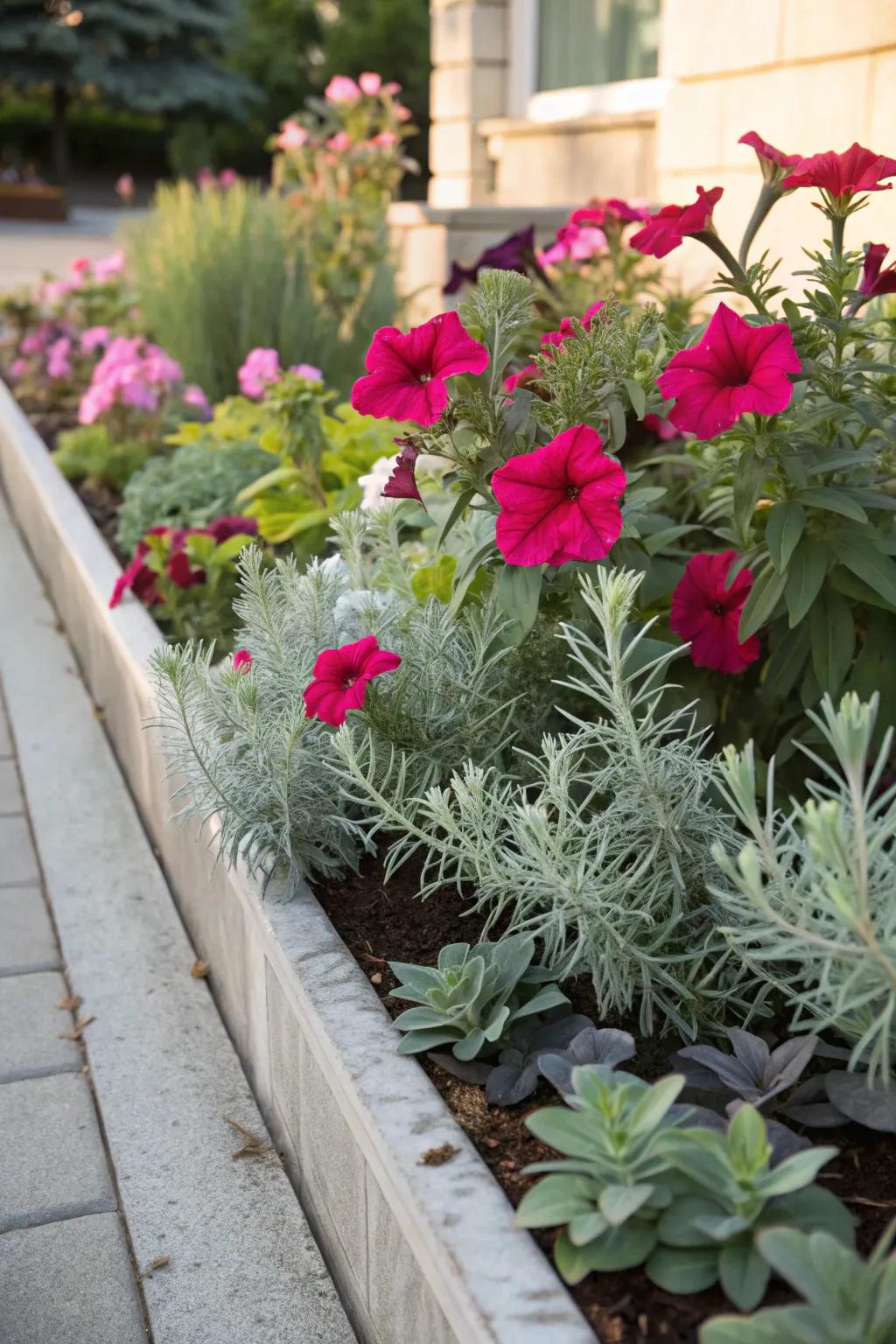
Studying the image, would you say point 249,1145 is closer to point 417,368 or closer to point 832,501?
point 417,368

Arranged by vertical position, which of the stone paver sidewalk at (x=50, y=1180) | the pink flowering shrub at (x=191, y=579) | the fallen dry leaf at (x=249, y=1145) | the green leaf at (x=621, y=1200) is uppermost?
the pink flowering shrub at (x=191, y=579)

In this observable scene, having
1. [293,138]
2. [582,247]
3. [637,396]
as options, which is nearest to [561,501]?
[637,396]

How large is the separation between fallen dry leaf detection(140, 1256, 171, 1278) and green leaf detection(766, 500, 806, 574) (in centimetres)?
123

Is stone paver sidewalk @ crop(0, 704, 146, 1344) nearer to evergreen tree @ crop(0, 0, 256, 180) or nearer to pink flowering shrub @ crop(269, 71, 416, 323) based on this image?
pink flowering shrub @ crop(269, 71, 416, 323)

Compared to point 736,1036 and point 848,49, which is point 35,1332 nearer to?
point 736,1036

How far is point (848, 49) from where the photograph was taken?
12.0 ft

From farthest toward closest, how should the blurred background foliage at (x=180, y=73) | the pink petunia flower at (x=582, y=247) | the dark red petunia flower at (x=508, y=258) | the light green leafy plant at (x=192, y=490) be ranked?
the blurred background foliage at (x=180, y=73) < the pink petunia flower at (x=582, y=247) < the light green leafy plant at (x=192, y=490) < the dark red petunia flower at (x=508, y=258)

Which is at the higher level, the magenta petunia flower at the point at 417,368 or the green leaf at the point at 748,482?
the magenta petunia flower at the point at 417,368

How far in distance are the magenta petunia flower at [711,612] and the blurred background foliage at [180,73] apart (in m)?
26.5

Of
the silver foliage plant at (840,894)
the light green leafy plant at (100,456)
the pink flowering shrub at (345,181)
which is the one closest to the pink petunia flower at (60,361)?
the light green leafy plant at (100,456)

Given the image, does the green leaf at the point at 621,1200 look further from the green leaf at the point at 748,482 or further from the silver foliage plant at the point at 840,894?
the green leaf at the point at 748,482

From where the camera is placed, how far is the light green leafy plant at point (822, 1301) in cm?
100

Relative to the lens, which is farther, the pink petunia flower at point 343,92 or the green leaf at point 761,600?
the pink petunia flower at point 343,92

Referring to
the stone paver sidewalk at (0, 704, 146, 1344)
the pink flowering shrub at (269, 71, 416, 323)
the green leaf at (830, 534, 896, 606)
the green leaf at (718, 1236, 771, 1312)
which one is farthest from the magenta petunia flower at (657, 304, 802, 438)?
the pink flowering shrub at (269, 71, 416, 323)
